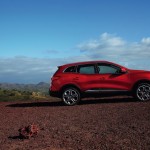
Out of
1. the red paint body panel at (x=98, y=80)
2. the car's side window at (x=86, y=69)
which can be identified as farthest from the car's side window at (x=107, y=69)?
the car's side window at (x=86, y=69)

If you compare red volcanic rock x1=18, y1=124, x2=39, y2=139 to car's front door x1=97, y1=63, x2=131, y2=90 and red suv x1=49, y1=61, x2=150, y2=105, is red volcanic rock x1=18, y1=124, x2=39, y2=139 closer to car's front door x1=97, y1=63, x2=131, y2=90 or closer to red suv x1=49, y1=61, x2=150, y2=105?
red suv x1=49, y1=61, x2=150, y2=105

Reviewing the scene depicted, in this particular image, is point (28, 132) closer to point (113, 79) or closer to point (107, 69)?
point (113, 79)

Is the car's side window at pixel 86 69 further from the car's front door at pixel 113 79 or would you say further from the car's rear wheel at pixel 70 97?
the car's rear wheel at pixel 70 97

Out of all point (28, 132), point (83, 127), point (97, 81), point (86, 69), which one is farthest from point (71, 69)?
point (28, 132)

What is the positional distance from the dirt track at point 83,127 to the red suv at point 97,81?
3.06 feet

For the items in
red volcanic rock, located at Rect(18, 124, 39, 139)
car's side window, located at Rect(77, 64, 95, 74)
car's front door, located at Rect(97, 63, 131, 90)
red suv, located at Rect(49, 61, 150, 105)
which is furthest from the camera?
car's side window, located at Rect(77, 64, 95, 74)

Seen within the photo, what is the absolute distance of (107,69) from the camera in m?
18.1

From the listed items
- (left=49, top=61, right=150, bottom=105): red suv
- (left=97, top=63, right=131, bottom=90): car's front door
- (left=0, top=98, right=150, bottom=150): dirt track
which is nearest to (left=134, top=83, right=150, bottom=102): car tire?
(left=49, top=61, right=150, bottom=105): red suv

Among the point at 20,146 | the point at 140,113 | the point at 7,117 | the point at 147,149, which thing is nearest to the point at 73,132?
the point at 20,146

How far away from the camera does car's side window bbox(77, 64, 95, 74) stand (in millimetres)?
18109

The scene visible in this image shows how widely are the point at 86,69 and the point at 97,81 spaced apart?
70 cm

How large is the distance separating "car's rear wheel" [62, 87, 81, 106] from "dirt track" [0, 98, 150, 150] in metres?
0.76

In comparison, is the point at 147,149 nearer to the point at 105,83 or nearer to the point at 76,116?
the point at 76,116

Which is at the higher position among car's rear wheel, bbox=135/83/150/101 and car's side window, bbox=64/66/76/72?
car's side window, bbox=64/66/76/72
